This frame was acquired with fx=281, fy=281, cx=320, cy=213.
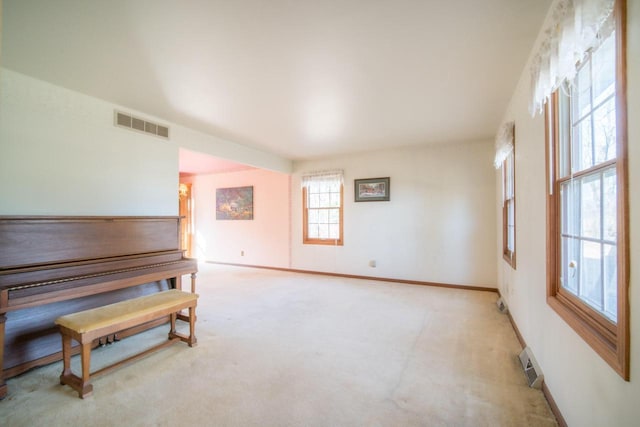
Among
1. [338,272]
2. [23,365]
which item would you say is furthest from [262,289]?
[23,365]

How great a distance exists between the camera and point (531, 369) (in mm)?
2041

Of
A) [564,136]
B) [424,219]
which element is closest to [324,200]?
[424,219]

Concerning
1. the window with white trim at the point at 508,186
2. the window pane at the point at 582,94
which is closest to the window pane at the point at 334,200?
the window with white trim at the point at 508,186

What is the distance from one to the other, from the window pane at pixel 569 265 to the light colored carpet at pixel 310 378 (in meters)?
0.79

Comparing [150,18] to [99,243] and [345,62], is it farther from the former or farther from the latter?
[99,243]

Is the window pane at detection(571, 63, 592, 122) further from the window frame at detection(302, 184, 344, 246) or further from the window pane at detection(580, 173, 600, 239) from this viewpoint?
the window frame at detection(302, 184, 344, 246)

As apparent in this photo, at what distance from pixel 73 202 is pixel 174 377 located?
1933 millimetres

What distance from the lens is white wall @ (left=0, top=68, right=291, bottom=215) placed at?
92.3 inches

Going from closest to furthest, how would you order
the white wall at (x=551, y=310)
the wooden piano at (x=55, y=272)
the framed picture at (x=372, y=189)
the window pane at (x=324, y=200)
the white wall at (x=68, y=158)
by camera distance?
1. the white wall at (x=551, y=310)
2. the wooden piano at (x=55, y=272)
3. the white wall at (x=68, y=158)
4. the framed picture at (x=372, y=189)
5. the window pane at (x=324, y=200)

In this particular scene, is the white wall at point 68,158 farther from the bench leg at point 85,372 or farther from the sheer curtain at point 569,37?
the sheer curtain at point 569,37

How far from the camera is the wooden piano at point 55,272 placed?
6.70 ft

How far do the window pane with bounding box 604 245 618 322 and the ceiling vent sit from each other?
158 inches

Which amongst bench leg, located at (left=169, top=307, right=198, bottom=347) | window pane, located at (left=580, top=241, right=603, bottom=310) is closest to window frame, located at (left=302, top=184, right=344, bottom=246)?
bench leg, located at (left=169, top=307, right=198, bottom=347)

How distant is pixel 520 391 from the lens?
6.19 feet
